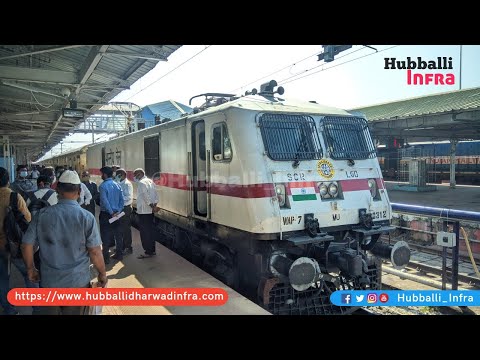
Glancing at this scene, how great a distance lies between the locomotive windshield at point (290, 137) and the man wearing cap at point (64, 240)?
2.40m

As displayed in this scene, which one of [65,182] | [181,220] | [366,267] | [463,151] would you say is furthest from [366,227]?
[463,151]

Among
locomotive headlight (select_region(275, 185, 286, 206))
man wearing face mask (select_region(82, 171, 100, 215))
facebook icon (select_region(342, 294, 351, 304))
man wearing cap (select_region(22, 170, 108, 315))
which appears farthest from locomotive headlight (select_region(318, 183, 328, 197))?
man wearing face mask (select_region(82, 171, 100, 215))

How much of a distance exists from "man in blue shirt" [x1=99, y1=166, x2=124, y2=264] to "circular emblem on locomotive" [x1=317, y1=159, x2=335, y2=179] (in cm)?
344

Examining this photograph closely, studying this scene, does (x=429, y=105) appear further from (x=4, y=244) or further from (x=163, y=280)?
(x=4, y=244)

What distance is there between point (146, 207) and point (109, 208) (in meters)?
0.65

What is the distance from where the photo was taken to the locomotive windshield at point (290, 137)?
477 cm

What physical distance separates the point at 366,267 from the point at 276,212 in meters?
1.63

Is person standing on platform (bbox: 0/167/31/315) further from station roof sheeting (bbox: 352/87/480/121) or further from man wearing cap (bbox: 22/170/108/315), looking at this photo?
station roof sheeting (bbox: 352/87/480/121)

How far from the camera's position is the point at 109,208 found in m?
6.12

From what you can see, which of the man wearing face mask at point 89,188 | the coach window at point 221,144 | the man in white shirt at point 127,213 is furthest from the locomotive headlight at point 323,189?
the man wearing face mask at point 89,188

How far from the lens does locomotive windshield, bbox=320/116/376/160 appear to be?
5289 millimetres

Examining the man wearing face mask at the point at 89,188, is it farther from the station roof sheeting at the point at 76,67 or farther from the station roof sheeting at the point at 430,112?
the station roof sheeting at the point at 430,112

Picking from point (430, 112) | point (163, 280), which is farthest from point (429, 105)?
point (163, 280)

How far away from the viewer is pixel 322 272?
195 inches
